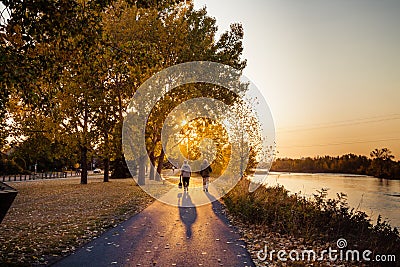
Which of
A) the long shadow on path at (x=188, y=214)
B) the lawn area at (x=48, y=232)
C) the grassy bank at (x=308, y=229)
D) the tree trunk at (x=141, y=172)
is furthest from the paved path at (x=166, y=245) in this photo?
the tree trunk at (x=141, y=172)

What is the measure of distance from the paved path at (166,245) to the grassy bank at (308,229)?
693 millimetres

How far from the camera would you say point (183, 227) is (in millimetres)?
→ 10992

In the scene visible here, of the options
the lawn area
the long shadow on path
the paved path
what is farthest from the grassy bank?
the lawn area

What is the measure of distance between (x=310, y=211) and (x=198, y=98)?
19.9 metres

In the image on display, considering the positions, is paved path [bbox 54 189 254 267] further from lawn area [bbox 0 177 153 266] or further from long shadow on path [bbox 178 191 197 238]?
lawn area [bbox 0 177 153 266]

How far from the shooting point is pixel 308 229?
10.2 metres

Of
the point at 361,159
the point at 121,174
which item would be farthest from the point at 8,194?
the point at 361,159

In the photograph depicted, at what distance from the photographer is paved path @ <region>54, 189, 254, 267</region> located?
702cm

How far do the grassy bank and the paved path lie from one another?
693 millimetres

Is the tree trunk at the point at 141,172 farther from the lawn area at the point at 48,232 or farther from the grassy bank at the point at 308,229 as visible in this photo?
the grassy bank at the point at 308,229

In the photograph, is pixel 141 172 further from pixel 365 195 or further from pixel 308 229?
pixel 308 229

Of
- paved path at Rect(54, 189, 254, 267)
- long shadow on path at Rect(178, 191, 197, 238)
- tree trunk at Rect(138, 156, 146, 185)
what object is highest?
tree trunk at Rect(138, 156, 146, 185)

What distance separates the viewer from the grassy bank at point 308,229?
29.7 ft

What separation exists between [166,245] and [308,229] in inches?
162
